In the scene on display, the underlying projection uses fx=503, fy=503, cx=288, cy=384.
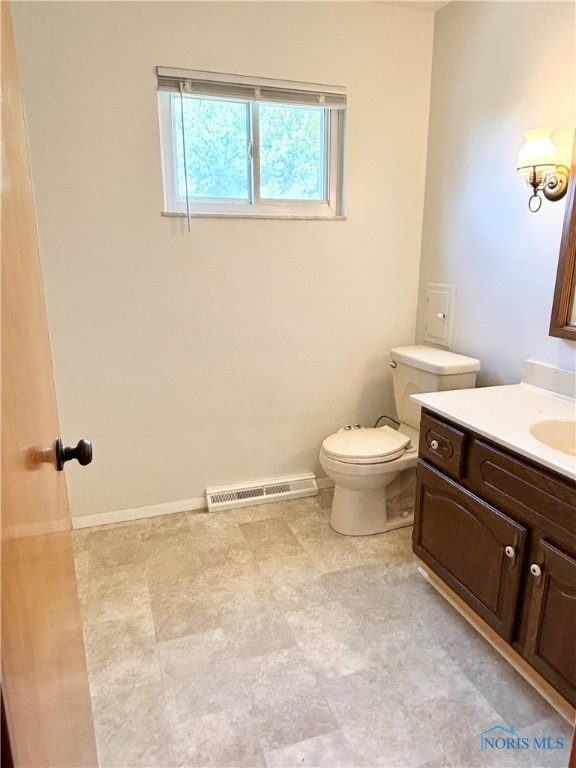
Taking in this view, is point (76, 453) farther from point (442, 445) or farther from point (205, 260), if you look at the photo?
point (205, 260)

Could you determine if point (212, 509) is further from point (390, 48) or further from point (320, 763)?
point (390, 48)

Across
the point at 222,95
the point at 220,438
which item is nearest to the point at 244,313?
the point at 220,438

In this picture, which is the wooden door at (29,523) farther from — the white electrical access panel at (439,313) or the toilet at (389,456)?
the white electrical access panel at (439,313)

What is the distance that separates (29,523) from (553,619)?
55.4 inches

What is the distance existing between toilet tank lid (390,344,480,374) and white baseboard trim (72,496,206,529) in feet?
4.26

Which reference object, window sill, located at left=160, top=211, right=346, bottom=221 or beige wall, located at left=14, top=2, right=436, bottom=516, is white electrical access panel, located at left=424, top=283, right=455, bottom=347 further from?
window sill, located at left=160, top=211, right=346, bottom=221

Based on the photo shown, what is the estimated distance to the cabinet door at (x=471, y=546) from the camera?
1556 mm

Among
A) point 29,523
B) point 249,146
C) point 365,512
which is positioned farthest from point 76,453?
point 249,146

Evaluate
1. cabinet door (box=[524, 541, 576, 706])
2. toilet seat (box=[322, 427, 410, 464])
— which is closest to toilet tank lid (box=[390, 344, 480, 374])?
toilet seat (box=[322, 427, 410, 464])

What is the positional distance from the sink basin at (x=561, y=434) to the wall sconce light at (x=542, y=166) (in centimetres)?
85

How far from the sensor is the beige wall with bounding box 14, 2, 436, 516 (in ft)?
7.00

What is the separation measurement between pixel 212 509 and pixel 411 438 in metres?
1.10

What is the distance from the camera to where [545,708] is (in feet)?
4.98

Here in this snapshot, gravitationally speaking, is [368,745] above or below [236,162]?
below
